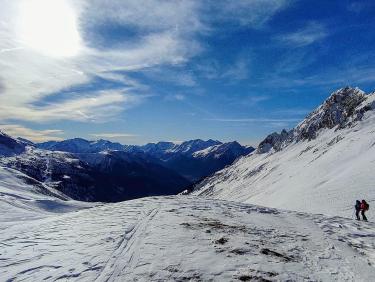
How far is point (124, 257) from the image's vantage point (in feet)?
45.6

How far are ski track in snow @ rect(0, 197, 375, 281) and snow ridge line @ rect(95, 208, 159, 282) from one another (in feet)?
0.11

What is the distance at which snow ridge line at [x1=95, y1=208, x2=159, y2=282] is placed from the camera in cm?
1227

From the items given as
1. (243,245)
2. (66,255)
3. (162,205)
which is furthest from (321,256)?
(162,205)

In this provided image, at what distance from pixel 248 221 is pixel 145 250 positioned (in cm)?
899

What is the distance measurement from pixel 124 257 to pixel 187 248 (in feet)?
8.34

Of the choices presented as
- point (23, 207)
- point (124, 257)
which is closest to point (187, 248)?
point (124, 257)

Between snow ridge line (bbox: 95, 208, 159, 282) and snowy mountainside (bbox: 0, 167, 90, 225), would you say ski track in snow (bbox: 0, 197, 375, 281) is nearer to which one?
snow ridge line (bbox: 95, 208, 159, 282)

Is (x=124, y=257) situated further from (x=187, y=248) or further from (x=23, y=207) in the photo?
(x=23, y=207)

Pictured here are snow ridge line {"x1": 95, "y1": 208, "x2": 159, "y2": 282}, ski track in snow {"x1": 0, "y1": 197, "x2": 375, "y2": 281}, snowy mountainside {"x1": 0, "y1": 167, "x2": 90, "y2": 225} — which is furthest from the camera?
snowy mountainside {"x1": 0, "y1": 167, "x2": 90, "y2": 225}

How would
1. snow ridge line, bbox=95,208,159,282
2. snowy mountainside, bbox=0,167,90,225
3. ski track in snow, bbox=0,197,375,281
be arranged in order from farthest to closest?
1. snowy mountainside, bbox=0,167,90,225
2. ski track in snow, bbox=0,197,375,281
3. snow ridge line, bbox=95,208,159,282

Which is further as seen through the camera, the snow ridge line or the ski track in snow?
the ski track in snow

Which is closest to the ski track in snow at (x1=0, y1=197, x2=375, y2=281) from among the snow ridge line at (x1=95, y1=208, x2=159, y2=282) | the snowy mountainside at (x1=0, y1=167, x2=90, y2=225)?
the snow ridge line at (x1=95, y1=208, x2=159, y2=282)

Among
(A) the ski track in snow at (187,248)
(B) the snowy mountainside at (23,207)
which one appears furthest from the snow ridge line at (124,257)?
(B) the snowy mountainside at (23,207)

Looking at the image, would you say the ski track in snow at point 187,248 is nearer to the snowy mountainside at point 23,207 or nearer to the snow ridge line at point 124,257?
the snow ridge line at point 124,257
